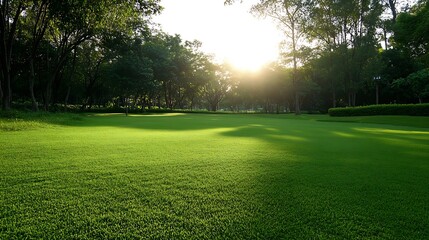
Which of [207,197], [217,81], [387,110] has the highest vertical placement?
[217,81]

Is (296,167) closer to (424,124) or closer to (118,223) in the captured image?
(118,223)

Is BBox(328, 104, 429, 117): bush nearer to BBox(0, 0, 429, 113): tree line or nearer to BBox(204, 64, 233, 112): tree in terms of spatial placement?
BBox(0, 0, 429, 113): tree line

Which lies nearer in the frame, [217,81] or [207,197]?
[207,197]

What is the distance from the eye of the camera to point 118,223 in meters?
1.90

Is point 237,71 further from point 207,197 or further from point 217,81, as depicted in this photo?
point 207,197

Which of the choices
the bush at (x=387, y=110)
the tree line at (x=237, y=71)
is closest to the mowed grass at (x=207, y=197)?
the tree line at (x=237, y=71)

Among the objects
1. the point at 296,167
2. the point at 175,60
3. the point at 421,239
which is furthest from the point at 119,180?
the point at 175,60

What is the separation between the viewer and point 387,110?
22.2m

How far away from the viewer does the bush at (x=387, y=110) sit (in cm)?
2017

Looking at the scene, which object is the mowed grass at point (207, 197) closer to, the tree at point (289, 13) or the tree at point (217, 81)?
the tree at point (289, 13)

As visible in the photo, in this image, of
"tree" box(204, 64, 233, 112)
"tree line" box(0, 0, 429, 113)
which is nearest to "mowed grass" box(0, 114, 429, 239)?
"tree line" box(0, 0, 429, 113)

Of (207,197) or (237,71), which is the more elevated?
(237,71)

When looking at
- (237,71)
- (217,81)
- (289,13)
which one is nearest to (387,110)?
(289,13)

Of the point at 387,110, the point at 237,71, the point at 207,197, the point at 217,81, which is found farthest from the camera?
the point at 217,81
